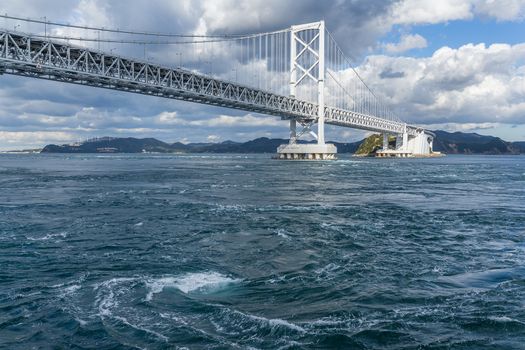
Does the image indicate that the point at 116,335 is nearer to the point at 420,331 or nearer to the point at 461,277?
the point at 420,331

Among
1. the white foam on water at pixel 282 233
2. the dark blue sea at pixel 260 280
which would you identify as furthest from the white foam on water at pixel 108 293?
the white foam on water at pixel 282 233

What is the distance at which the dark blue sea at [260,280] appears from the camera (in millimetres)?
7465

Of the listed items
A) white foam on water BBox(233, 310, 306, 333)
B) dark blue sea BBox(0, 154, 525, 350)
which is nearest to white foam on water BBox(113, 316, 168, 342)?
dark blue sea BBox(0, 154, 525, 350)

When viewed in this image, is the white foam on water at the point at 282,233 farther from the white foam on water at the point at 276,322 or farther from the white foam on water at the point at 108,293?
the white foam on water at the point at 276,322

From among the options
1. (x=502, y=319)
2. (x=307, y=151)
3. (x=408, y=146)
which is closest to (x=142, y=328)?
(x=502, y=319)

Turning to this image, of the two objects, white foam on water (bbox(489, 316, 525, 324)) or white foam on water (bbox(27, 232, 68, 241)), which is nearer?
white foam on water (bbox(489, 316, 525, 324))

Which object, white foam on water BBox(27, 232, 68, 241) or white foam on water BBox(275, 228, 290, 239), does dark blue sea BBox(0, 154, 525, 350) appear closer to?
white foam on water BBox(275, 228, 290, 239)

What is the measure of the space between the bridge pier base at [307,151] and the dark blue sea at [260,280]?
239 ft

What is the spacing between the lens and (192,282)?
34.1 ft

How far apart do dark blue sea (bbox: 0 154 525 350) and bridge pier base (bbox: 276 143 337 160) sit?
7288 centimetres

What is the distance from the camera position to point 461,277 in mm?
10680

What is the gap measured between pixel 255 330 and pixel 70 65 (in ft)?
184

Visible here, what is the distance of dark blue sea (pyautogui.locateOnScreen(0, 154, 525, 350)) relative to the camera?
7.46 metres

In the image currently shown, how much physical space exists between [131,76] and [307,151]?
42.9 m
